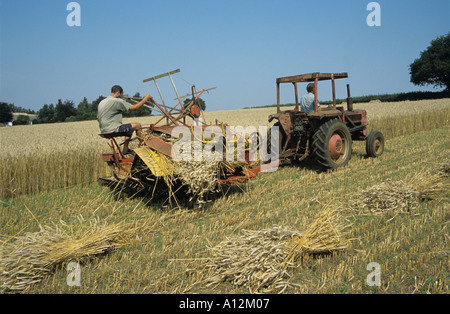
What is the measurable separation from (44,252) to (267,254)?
218 cm

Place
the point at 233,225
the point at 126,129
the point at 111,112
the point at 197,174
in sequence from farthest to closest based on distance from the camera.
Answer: the point at 111,112, the point at 126,129, the point at 197,174, the point at 233,225

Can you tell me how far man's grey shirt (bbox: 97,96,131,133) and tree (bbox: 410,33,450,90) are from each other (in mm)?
51855

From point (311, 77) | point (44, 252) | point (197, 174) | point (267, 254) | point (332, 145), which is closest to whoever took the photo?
point (267, 254)

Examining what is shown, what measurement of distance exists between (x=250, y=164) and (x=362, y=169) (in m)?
3.00

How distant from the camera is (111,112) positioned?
5.20 metres

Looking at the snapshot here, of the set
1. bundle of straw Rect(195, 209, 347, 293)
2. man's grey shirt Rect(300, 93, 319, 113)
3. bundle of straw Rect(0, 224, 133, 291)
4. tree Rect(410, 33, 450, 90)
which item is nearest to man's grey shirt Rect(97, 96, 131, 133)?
bundle of straw Rect(0, 224, 133, 291)

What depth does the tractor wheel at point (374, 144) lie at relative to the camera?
26.2 feet

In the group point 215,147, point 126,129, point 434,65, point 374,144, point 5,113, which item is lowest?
point 374,144

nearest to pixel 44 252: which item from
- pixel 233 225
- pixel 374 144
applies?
pixel 233 225

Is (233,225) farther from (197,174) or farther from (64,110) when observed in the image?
(64,110)
